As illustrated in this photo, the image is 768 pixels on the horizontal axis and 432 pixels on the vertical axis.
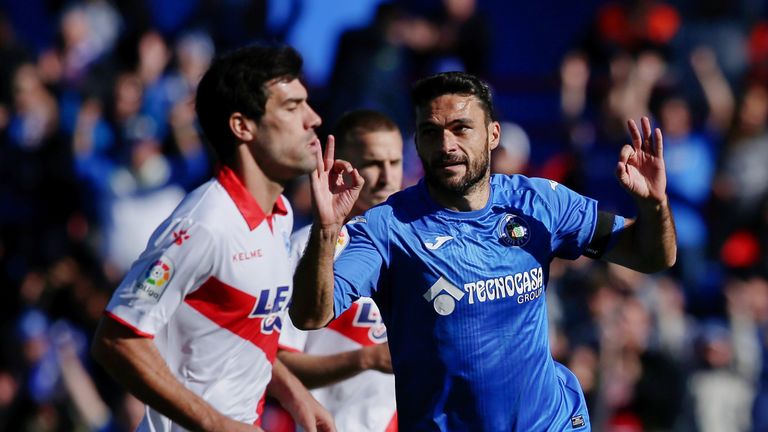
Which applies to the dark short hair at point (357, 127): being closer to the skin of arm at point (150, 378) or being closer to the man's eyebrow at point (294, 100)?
the man's eyebrow at point (294, 100)

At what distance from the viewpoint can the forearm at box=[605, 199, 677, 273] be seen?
5383mm

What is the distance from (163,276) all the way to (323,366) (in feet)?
4.06

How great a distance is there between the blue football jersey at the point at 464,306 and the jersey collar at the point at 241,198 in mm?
489

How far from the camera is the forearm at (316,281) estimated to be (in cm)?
489

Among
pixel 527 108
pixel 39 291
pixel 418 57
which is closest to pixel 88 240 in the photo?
pixel 39 291

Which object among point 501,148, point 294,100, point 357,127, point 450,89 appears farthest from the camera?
point 501,148

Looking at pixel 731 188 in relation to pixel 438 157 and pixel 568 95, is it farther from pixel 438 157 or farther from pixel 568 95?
pixel 438 157

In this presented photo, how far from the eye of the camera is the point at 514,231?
18.0ft

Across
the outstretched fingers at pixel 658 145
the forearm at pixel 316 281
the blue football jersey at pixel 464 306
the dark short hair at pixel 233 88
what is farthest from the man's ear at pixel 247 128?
the outstretched fingers at pixel 658 145

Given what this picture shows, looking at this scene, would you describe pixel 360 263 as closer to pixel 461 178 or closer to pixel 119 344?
pixel 461 178

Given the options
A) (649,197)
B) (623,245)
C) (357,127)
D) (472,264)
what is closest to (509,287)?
(472,264)

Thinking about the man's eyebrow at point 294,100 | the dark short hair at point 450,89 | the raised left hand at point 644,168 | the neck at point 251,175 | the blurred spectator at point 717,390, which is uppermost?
the dark short hair at point 450,89

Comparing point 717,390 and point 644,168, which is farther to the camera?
point 717,390

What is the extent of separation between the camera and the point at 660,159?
5.39 metres
